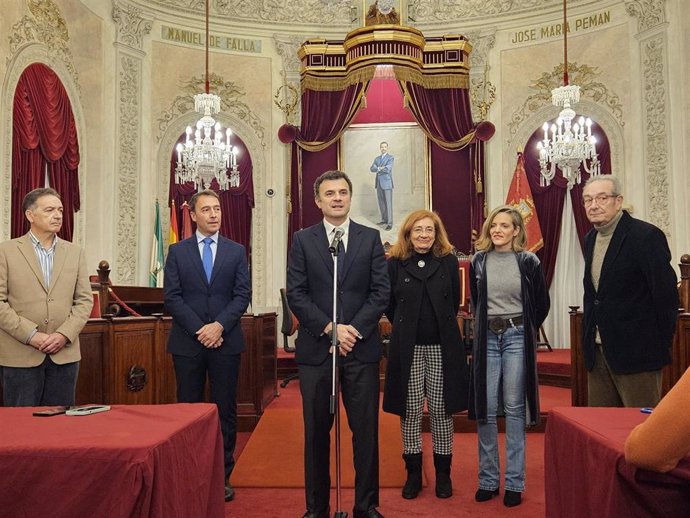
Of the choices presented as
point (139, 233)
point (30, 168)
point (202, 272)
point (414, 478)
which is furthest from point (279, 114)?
point (414, 478)

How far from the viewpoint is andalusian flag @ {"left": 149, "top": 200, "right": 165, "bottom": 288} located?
348 inches

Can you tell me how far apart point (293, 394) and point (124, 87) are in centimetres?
480

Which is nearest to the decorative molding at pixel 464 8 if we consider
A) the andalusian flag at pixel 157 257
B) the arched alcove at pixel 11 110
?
the andalusian flag at pixel 157 257

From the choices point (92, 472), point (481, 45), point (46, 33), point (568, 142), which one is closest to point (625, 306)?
point (92, 472)

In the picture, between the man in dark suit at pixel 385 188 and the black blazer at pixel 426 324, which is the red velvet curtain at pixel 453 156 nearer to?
the man in dark suit at pixel 385 188

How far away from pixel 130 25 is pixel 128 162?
187cm

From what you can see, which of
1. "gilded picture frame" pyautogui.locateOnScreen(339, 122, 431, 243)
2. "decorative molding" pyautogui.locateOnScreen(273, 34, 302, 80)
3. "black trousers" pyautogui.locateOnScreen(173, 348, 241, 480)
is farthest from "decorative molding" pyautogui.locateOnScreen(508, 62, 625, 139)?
"black trousers" pyautogui.locateOnScreen(173, 348, 241, 480)

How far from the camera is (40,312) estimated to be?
3.21 meters

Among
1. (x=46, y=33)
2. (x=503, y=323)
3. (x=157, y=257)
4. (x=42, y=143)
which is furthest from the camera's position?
(x=157, y=257)

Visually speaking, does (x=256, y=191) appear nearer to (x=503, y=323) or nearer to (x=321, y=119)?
(x=321, y=119)

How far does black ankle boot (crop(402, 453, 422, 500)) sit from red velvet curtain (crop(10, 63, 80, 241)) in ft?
16.2

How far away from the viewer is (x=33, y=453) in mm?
1679

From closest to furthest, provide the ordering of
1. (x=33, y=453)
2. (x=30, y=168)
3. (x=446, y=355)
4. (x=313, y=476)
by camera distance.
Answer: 1. (x=33, y=453)
2. (x=313, y=476)
3. (x=446, y=355)
4. (x=30, y=168)

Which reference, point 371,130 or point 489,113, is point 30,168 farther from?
point 489,113
